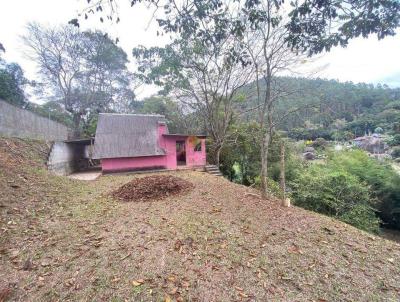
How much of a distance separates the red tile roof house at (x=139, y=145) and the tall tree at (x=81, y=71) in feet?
29.3

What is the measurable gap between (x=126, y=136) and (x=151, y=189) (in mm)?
8273

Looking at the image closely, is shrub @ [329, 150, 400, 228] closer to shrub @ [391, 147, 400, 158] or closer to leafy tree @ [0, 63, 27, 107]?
shrub @ [391, 147, 400, 158]

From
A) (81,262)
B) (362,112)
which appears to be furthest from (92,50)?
(362,112)

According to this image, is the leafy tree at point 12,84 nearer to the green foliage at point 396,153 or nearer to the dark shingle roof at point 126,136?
the dark shingle roof at point 126,136

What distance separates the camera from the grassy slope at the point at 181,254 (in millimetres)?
2730

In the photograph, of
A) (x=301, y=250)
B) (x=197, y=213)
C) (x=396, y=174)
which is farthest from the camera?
(x=396, y=174)

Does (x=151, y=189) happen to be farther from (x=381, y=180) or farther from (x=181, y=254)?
(x=381, y=180)

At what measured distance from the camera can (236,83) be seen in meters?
13.9

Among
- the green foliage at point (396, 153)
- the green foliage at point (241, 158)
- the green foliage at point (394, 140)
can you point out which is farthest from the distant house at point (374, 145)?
the green foliage at point (241, 158)

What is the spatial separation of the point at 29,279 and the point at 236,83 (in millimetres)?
13307

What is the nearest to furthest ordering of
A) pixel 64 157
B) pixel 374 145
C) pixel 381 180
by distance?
pixel 381 180 → pixel 64 157 → pixel 374 145

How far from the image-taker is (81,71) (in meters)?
22.4

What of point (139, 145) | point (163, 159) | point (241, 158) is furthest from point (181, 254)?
point (241, 158)

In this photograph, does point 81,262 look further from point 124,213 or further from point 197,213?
point 197,213
